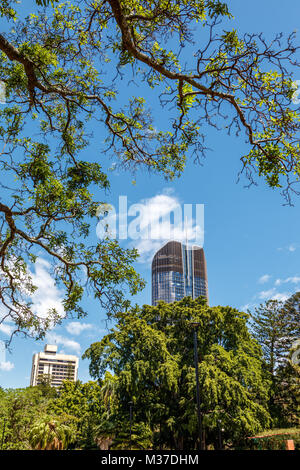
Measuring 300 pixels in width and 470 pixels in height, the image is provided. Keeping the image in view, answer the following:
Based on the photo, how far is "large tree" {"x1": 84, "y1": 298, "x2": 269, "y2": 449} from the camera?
69.2 ft

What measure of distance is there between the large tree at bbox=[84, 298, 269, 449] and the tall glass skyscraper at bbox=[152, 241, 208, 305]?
101 metres

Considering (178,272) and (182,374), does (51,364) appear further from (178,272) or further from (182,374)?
(182,374)

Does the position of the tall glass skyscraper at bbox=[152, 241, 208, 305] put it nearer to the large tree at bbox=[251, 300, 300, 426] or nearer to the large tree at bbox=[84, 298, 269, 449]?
the large tree at bbox=[251, 300, 300, 426]

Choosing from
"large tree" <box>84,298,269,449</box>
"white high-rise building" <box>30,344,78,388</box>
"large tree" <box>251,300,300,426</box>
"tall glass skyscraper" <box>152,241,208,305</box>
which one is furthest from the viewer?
"white high-rise building" <box>30,344,78,388</box>

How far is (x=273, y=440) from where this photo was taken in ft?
58.1

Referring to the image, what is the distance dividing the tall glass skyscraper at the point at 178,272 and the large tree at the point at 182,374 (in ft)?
333

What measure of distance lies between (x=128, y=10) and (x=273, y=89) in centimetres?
218

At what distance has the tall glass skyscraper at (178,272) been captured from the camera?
129000 millimetres

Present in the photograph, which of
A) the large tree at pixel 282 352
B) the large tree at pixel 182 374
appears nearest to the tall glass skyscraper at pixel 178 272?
the large tree at pixel 282 352

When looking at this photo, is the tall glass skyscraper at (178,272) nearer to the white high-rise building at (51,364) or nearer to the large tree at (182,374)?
the white high-rise building at (51,364)

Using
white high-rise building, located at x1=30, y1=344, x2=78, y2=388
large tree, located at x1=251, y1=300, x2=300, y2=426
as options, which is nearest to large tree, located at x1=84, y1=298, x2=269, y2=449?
large tree, located at x1=251, y1=300, x2=300, y2=426

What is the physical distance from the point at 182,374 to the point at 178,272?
108m

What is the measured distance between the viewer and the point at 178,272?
5172 inches

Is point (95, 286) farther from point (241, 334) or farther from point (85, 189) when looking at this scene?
point (241, 334)
